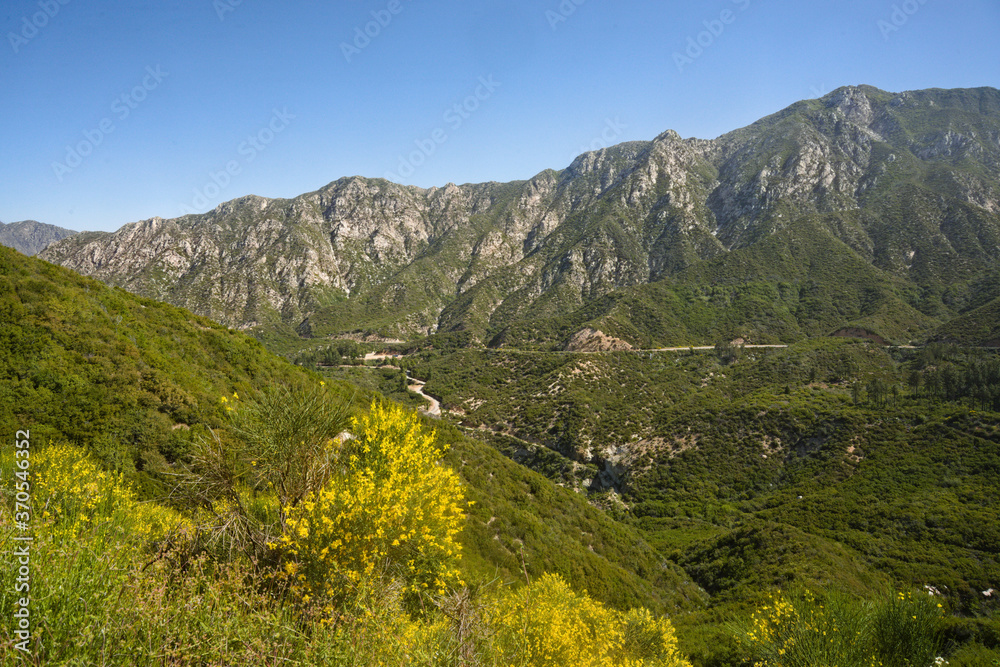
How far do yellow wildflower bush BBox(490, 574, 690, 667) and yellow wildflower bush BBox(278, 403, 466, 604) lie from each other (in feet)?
6.55

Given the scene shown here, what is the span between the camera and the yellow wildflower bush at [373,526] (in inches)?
301

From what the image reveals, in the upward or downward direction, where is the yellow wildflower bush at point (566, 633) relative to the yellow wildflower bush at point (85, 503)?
downward

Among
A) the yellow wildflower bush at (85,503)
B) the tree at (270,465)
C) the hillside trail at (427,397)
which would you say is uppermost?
the tree at (270,465)

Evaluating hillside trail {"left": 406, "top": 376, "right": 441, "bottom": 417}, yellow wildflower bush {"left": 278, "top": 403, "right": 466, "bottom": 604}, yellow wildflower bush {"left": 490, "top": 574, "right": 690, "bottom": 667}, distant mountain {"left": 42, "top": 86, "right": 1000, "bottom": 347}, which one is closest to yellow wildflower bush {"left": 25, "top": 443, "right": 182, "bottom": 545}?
yellow wildflower bush {"left": 278, "top": 403, "right": 466, "bottom": 604}

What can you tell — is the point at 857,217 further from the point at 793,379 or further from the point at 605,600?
the point at 605,600

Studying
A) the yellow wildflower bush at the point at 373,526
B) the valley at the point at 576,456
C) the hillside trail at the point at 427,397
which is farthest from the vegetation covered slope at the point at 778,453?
the yellow wildflower bush at the point at 373,526

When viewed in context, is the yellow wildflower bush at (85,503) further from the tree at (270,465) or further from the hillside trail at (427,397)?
the hillside trail at (427,397)

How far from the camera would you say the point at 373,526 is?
331 inches

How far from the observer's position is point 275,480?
8.80 meters

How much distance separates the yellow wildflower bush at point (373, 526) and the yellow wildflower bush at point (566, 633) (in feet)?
6.55

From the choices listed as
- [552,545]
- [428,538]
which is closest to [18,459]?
[428,538]

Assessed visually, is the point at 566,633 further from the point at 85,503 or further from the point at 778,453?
the point at 778,453

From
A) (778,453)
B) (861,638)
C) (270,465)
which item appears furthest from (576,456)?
(270,465)

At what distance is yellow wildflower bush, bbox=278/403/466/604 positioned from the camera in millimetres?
7641
